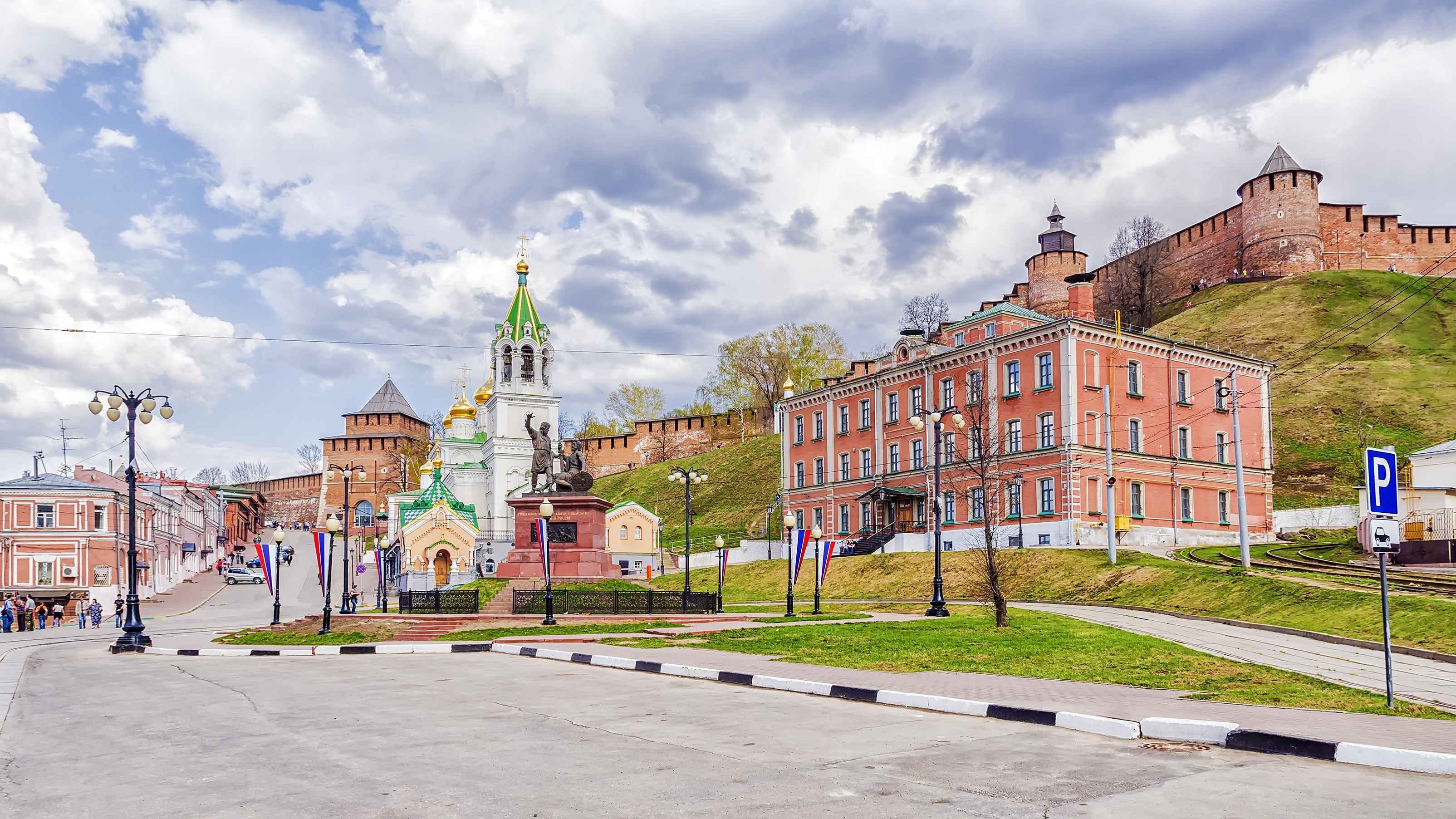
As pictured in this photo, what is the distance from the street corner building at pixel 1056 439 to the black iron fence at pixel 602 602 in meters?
14.6

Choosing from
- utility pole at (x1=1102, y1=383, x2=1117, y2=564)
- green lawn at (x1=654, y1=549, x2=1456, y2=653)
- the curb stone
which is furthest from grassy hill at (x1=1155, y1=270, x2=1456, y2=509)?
the curb stone

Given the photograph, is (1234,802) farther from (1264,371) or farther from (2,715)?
(1264,371)

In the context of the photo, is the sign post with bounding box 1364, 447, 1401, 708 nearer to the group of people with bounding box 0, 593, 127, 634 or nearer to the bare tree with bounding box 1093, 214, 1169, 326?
the group of people with bounding box 0, 593, 127, 634

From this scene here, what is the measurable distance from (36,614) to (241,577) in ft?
100.0

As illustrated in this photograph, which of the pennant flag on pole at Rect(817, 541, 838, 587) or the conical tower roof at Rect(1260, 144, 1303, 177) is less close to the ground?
the conical tower roof at Rect(1260, 144, 1303, 177)

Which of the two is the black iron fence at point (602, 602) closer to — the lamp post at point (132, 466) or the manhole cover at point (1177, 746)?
the lamp post at point (132, 466)

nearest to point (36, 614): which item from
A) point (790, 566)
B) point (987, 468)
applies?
point (790, 566)

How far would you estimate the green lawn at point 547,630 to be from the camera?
75.7ft

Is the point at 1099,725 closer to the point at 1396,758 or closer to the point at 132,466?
the point at 1396,758

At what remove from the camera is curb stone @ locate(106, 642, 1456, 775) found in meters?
7.84

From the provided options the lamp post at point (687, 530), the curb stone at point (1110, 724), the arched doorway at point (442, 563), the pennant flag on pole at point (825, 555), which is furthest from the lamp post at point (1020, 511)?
the curb stone at point (1110, 724)

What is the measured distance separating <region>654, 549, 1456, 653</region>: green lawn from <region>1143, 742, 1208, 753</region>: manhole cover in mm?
11331

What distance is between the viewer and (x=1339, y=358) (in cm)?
7662

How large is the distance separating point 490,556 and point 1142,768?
2577 inches
